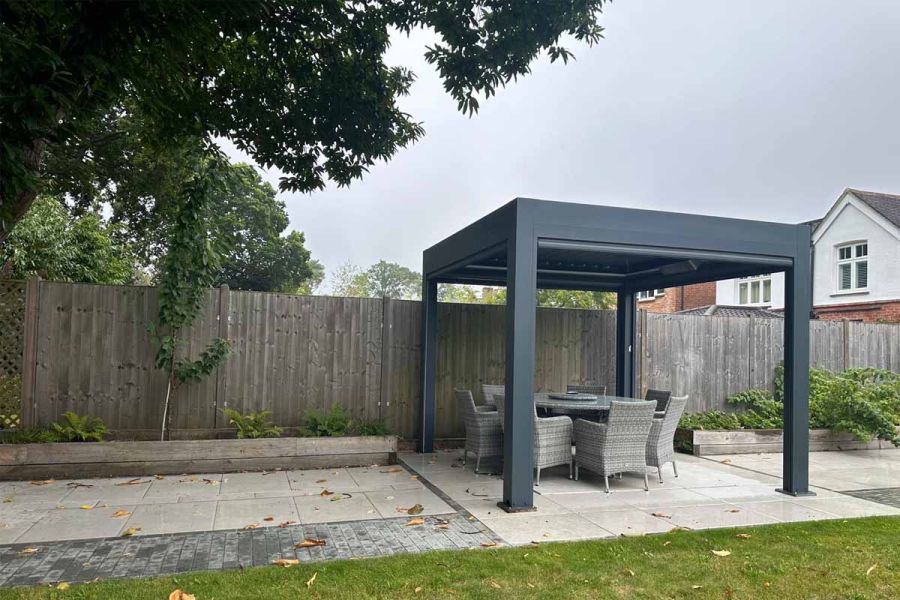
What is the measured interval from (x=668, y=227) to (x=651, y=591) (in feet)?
10.7

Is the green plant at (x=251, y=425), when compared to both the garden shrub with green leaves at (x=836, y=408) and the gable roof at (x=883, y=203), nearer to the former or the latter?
the garden shrub with green leaves at (x=836, y=408)

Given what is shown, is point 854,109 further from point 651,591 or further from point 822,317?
point 651,591

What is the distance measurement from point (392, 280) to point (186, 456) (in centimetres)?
5048

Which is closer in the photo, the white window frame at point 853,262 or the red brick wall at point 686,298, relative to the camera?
the white window frame at point 853,262

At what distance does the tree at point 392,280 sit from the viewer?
174 ft

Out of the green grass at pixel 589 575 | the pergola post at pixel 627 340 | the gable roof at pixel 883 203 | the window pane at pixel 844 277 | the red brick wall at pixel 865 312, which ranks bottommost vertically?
the green grass at pixel 589 575

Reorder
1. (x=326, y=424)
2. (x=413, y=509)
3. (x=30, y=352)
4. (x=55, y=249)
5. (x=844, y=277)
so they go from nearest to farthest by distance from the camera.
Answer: (x=413, y=509), (x=30, y=352), (x=326, y=424), (x=55, y=249), (x=844, y=277)

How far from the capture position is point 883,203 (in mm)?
17328

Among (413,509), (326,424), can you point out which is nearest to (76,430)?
(326,424)

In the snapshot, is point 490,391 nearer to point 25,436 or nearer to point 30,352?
point 25,436

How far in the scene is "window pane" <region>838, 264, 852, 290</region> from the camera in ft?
58.2

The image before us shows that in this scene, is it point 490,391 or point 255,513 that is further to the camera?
point 490,391

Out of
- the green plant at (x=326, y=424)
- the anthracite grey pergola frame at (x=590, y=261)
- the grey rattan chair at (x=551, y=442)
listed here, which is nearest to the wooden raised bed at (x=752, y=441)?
the anthracite grey pergola frame at (x=590, y=261)

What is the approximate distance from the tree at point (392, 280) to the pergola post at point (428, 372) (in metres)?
42.4
